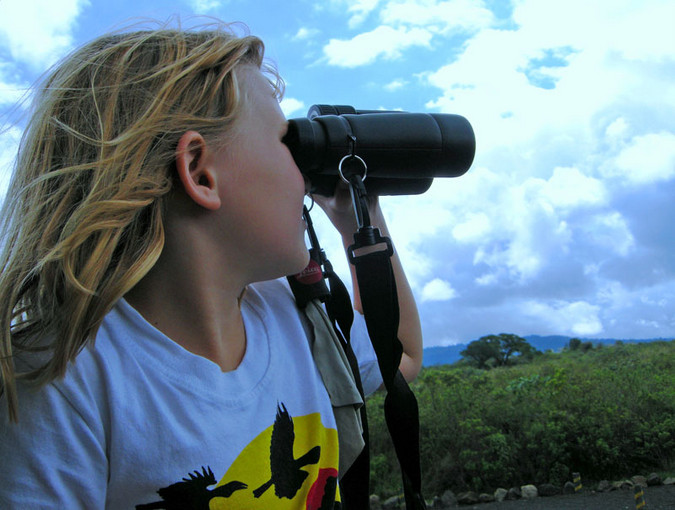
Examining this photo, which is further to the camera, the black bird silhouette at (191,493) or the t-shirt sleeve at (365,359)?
the t-shirt sleeve at (365,359)

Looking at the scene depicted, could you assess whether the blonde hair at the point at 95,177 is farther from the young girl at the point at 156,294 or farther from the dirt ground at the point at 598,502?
the dirt ground at the point at 598,502

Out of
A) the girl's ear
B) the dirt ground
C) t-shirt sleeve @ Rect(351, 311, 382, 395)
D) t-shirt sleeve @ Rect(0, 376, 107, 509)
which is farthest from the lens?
the dirt ground

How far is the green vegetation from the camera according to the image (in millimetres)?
3344

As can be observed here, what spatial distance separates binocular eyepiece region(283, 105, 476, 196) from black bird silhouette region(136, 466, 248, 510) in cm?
58

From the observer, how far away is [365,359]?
4.40 ft

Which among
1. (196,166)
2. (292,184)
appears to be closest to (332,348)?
(292,184)

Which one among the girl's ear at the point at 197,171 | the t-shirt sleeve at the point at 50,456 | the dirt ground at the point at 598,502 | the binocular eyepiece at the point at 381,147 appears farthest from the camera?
the dirt ground at the point at 598,502

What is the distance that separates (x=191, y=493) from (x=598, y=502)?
9.25ft

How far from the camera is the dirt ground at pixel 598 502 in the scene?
3.01 meters

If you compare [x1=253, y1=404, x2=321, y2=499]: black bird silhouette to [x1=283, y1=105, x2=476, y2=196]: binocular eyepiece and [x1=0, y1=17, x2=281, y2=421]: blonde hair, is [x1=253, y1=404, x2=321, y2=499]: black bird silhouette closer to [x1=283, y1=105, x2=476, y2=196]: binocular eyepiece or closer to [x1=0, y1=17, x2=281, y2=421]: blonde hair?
[x1=0, y1=17, x2=281, y2=421]: blonde hair

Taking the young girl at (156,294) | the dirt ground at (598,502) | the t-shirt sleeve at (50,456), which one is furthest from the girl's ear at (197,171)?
the dirt ground at (598,502)

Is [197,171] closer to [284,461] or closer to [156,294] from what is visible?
[156,294]

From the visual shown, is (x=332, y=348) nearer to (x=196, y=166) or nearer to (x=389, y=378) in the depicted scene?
(x=389, y=378)

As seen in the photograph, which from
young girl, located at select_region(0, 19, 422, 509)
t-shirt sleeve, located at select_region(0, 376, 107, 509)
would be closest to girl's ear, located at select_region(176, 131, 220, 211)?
young girl, located at select_region(0, 19, 422, 509)
